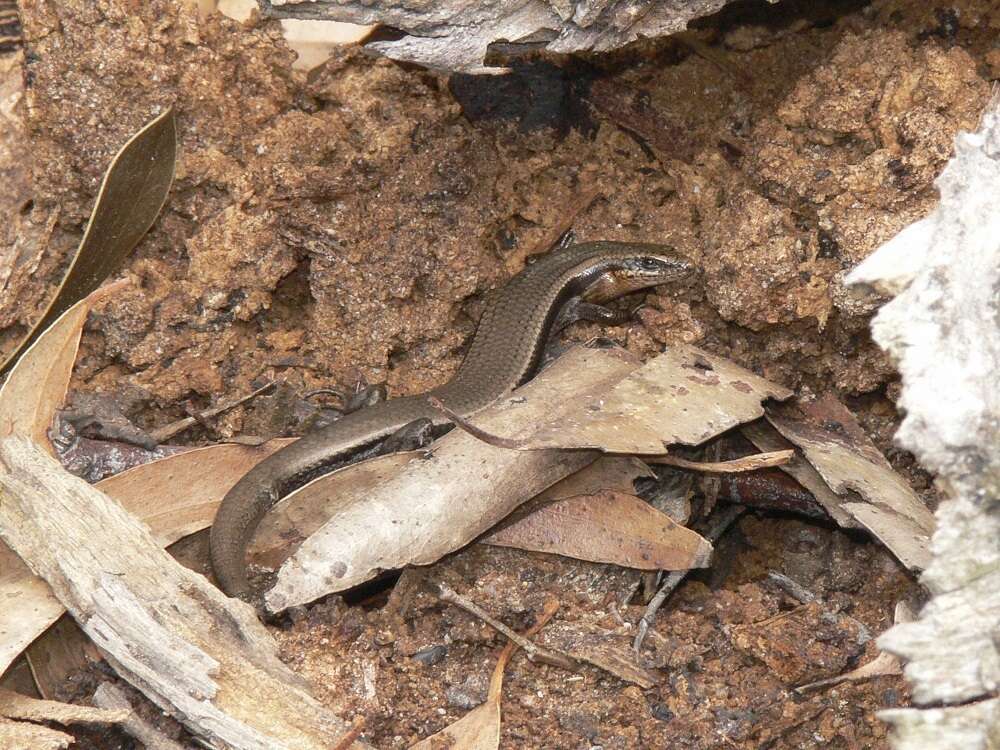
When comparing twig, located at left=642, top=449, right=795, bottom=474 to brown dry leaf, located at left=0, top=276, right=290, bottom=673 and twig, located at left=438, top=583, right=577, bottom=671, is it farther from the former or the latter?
brown dry leaf, located at left=0, top=276, right=290, bottom=673

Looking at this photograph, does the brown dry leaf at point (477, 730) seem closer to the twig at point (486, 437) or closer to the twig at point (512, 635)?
the twig at point (512, 635)

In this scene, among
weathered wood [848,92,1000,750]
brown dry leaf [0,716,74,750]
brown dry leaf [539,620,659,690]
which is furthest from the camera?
brown dry leaf [539,620,659,690]

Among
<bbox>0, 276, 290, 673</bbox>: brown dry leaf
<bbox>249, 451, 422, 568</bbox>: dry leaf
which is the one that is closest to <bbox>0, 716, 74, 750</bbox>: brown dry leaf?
<bbox>0, 276, 290, 673</bbox>: brown dry leaf

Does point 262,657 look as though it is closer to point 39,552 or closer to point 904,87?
point 39,552

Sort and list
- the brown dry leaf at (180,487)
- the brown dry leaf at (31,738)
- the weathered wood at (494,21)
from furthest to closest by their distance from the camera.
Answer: the brown dry leaf at (180,487), the weathered wood at (494,21), the brown dry leaf at (31,738)

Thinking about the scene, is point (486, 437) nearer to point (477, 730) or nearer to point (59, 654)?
point (477, 730)

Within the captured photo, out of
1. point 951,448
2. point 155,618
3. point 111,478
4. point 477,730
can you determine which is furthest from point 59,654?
point 951,448

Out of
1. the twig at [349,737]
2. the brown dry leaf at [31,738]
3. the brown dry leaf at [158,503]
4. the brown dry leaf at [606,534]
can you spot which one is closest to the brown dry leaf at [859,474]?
the brown dry leaf at [606,534]
